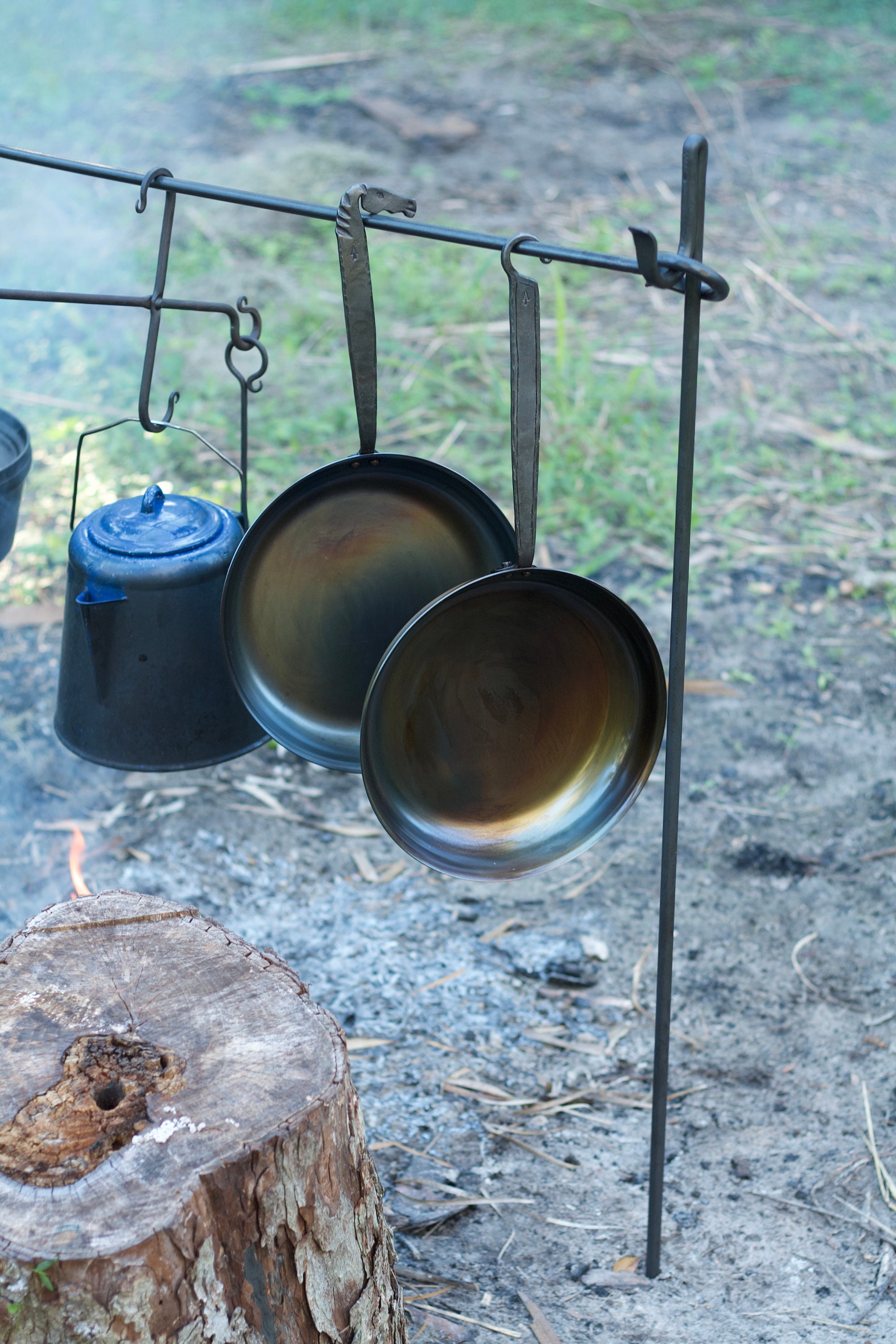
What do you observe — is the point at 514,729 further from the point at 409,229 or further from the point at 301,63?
the point at 301,63

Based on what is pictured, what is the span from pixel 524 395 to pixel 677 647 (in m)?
0.45

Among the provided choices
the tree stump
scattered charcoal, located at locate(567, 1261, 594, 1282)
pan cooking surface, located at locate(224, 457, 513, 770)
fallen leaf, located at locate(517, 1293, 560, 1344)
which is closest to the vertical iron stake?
scattered charcoal, located at locate(567, 1261, 594, 1282)

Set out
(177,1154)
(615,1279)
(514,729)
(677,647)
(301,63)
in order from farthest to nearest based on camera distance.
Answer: (301,63), (615,1279), (514,729), (677,647), (177,1154)

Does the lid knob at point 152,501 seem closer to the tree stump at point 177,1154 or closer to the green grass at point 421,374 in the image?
the tree stump at point 177,1154

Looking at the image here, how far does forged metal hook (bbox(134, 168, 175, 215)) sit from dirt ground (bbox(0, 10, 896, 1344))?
164 centimetres

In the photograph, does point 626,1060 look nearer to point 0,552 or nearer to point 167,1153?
point 167,1153

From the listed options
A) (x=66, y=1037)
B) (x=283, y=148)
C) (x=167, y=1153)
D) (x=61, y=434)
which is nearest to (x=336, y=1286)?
(x=167, y=1153)

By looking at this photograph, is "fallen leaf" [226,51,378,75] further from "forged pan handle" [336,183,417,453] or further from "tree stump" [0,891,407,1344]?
"tree stump" [0,891,407,1344]

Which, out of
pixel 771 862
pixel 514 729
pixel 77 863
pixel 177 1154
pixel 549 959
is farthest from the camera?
pixel 771 862

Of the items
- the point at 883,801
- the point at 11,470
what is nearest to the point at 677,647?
the point at 11,470

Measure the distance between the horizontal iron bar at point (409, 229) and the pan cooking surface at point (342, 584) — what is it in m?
0.40

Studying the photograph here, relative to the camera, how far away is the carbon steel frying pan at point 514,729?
67.4 inches

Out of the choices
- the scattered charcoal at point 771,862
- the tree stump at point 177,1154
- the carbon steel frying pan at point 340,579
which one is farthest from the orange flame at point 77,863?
the scattered charcoal at point 771,862

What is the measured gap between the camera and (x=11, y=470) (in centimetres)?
190
